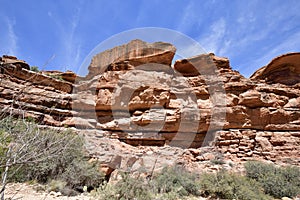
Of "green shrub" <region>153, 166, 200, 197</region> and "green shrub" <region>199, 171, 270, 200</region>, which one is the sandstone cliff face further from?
"green shrub" <region>199, 171, 270, 200</region>

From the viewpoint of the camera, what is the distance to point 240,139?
1184cm

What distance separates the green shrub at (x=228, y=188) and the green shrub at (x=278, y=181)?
673mm

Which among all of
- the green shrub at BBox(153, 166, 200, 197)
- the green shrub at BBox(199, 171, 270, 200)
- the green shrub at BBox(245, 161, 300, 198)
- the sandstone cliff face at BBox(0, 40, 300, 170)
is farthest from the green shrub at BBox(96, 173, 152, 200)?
the sandstone cliff face at BBox(0, 40, 300, 170)

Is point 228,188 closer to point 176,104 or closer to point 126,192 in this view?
point 126,192

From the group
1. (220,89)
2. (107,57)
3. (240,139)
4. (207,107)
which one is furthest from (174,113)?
(107,57)

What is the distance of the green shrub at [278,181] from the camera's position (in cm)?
597

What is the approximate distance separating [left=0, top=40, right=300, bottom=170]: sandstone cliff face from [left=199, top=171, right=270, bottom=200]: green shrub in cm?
591

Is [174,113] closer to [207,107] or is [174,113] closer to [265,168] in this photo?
[207,107]

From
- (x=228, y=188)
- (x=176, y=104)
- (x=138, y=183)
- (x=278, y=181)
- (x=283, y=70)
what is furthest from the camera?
(x=283, y=70)

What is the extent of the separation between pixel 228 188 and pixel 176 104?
7527 millimetres

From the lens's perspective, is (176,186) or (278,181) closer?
(176,186)

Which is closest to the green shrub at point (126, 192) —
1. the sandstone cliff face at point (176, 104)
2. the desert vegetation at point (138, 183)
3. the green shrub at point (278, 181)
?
the desert vegetation at point (138, 183)

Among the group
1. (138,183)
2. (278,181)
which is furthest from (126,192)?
(278,181)

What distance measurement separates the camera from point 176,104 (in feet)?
40.7
